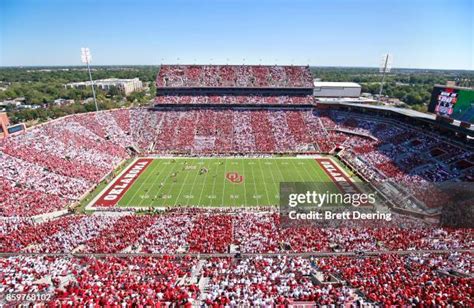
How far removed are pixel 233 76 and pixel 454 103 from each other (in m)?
36.9

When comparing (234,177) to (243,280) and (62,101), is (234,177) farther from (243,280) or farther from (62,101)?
(62,101)

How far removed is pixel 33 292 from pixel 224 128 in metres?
38.1

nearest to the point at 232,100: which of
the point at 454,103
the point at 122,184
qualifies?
the point at 122,184

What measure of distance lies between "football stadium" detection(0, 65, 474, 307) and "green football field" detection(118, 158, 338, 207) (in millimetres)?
235

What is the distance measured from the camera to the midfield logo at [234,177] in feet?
104

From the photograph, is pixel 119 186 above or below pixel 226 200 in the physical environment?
below

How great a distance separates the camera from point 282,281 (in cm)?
1204

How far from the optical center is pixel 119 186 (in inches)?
1203

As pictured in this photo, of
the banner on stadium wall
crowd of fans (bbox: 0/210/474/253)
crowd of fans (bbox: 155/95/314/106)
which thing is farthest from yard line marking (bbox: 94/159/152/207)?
the banner on stadium wall

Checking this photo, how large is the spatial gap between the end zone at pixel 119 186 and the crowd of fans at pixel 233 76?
23032mm

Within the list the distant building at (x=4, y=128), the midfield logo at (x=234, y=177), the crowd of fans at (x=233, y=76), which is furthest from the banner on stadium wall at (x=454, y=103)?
the distant building at (x=4, y=128)

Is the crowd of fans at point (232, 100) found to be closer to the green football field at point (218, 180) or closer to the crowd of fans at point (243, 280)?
the green football field at point (218, 180)

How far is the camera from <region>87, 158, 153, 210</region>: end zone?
26.9 m

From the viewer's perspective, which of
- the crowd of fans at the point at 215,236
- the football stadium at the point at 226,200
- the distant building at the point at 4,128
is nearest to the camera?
the football stadium at the point at 226,200
